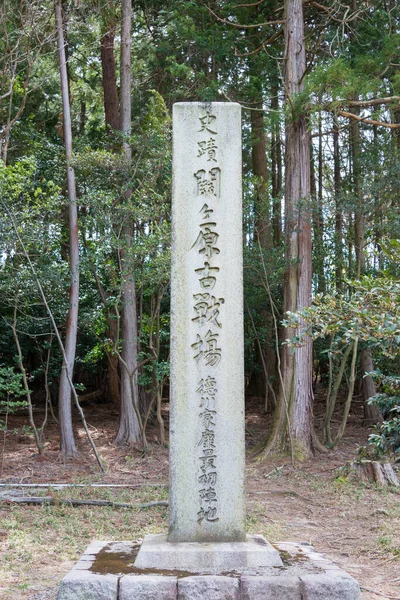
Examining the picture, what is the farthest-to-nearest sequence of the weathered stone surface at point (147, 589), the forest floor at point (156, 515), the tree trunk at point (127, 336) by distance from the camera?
the tree trunk at point (127, 336) → the forest floor at point (156, 515) → the weathered stone surface at point (147, 589)

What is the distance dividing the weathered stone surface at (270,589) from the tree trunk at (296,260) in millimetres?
6544

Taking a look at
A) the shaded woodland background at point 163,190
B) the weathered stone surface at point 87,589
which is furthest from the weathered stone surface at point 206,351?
the shaded woodland background at point 163,190

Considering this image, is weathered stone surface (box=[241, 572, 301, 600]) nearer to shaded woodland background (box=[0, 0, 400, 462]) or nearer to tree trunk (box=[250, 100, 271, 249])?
shaded woodland background (box=[0, 0, 400, 462])

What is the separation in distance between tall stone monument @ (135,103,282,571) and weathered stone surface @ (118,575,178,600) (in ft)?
1.36

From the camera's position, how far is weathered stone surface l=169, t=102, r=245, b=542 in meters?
4.26

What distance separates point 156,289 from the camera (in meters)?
11.3

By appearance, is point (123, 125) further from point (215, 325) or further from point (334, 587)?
point (334, 587)

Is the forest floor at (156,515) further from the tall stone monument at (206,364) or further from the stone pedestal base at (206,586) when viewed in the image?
the tall stone monument at (206,364)

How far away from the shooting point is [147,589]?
365 cm

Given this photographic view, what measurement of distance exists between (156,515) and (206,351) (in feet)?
11.1

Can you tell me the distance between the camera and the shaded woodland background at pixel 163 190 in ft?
33.1

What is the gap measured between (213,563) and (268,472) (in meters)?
5.82

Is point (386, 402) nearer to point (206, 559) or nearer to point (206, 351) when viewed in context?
point (206, 351)

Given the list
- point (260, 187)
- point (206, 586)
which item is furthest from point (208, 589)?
point (260, 187)
